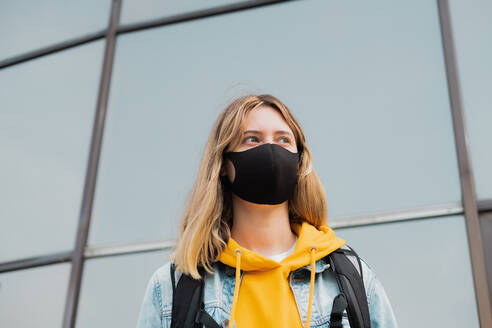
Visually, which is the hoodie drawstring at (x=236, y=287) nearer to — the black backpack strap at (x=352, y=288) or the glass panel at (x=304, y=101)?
the black backpack strap at (x=352, y=288)

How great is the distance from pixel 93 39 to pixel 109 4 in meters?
0.37

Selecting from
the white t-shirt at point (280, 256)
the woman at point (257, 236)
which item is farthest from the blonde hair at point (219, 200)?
the white t-shirt at point (280, 256)

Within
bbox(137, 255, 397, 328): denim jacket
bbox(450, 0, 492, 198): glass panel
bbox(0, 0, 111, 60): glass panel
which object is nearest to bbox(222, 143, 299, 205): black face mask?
bbox(137, 255, 397, 328): denim jacket

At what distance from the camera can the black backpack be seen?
167 centimetres

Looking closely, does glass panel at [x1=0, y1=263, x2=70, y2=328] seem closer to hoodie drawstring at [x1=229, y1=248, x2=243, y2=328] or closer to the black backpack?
the black backpack

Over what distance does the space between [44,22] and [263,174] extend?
3597mm

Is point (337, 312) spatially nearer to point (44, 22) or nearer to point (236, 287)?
point (236, 287)

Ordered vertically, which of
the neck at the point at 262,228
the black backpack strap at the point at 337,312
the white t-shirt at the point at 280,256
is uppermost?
the neck at the point at 262,228

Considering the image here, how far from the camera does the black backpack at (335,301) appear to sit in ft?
5.49

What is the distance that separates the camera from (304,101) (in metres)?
3.45

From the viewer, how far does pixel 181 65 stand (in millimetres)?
3896

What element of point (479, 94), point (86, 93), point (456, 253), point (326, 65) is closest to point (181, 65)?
point (86, 93)

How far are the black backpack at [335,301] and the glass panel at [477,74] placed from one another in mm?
1445

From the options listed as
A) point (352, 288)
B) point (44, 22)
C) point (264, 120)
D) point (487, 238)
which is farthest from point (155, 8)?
point (352, 288)
